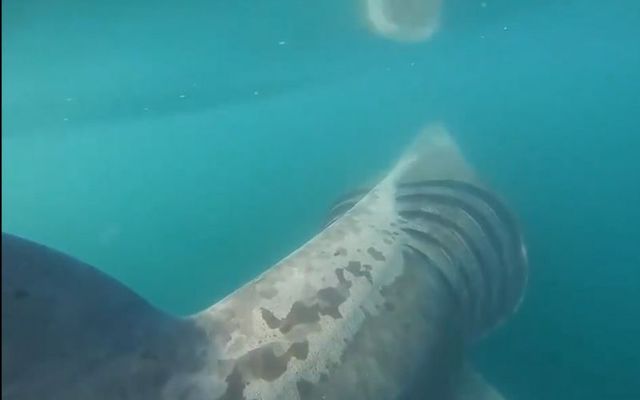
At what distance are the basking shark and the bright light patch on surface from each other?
8.35 m

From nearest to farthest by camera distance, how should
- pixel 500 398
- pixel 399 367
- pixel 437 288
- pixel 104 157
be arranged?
1. pixel 399 367
2. pixel 437 288
3. pixel 500 398
4. pixel 104 157

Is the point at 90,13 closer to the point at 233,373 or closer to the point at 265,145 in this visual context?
the point at 233,373

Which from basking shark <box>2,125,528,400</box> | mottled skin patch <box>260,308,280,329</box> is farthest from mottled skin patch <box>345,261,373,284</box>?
mottled skin patch <box>260,308,280,329</box>

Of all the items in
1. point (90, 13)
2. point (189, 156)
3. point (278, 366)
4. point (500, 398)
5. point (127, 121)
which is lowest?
point (189, 156)

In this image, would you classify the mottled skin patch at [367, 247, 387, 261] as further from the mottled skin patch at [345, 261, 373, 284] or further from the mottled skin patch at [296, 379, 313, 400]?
the mottled skin patch at [296, 379, 313, 400]

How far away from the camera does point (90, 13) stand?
12.0 metres

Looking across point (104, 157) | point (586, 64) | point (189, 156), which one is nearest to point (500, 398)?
point (586, 64)

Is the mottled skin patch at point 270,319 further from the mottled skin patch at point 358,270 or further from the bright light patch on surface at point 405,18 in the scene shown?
the bright light patch on surface at point 405,18

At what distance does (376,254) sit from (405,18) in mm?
11208

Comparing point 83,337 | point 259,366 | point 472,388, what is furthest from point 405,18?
point 83,337

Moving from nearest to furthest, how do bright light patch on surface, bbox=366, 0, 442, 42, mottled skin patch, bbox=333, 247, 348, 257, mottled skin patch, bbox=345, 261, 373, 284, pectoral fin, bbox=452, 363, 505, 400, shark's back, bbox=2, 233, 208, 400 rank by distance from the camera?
shark's back, bbox=2, 233, 208, 400, mottled skin patch, bbox=345, 261, 373, 284, mottled skin patch, bbox=333, 247, 348, 257, pectoral fin, bbox=452, 363, 505, 400, bright light patch on surface, bbox=366, 0, 442, 42

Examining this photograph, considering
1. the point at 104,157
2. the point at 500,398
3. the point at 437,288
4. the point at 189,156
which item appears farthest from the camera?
the point at 189,156

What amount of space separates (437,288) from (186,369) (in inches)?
76.1

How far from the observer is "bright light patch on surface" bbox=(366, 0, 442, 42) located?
46.1 ft
